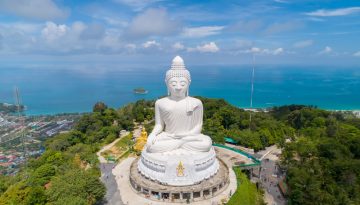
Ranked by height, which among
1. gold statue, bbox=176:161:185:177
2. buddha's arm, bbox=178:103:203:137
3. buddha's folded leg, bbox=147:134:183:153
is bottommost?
gold statue, bbox=176:161:185:177

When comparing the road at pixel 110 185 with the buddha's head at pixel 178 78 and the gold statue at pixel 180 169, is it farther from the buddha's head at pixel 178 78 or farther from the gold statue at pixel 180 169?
the buddha's head at pixel 178 78

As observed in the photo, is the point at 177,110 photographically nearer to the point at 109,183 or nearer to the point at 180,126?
the point at 180,126

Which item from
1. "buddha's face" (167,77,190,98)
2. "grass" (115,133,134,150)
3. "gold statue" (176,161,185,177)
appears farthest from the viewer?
"grass" (115,133,134,150)

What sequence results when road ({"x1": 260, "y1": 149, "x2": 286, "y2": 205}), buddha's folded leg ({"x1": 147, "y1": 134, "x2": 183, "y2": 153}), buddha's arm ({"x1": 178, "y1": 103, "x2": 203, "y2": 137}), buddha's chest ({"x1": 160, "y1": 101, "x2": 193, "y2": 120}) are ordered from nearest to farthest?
buddha's folded leg ({"x1": 147, "y1": 134, "x2": 183, "y2": 153}) → buddha's chest ({"x1": 160, "y1": 101, "x2": 193, "y2": 120}) → buddha's arm ({"x1": 178, "y1": 103, "x2": 203, "y2": 137}) → road ({"x1": 260, "y1": 149, "x2": 286, "y2": 205})

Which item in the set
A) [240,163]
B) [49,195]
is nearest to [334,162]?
[240,163]

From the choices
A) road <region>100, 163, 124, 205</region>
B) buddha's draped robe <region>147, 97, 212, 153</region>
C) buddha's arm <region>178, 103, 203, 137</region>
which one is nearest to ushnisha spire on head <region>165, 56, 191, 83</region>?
buddha's draped robe <region>147, 97, 212, 153</region>

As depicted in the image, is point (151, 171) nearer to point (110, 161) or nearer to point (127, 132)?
point (110, 161)

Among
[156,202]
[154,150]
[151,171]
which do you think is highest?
[154,150]

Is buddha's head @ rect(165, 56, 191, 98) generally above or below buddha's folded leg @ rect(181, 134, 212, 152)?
above

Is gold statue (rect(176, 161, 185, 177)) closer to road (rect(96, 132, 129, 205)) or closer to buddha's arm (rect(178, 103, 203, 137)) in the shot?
buddha's arm (rect(178, 103, 203, 137))
